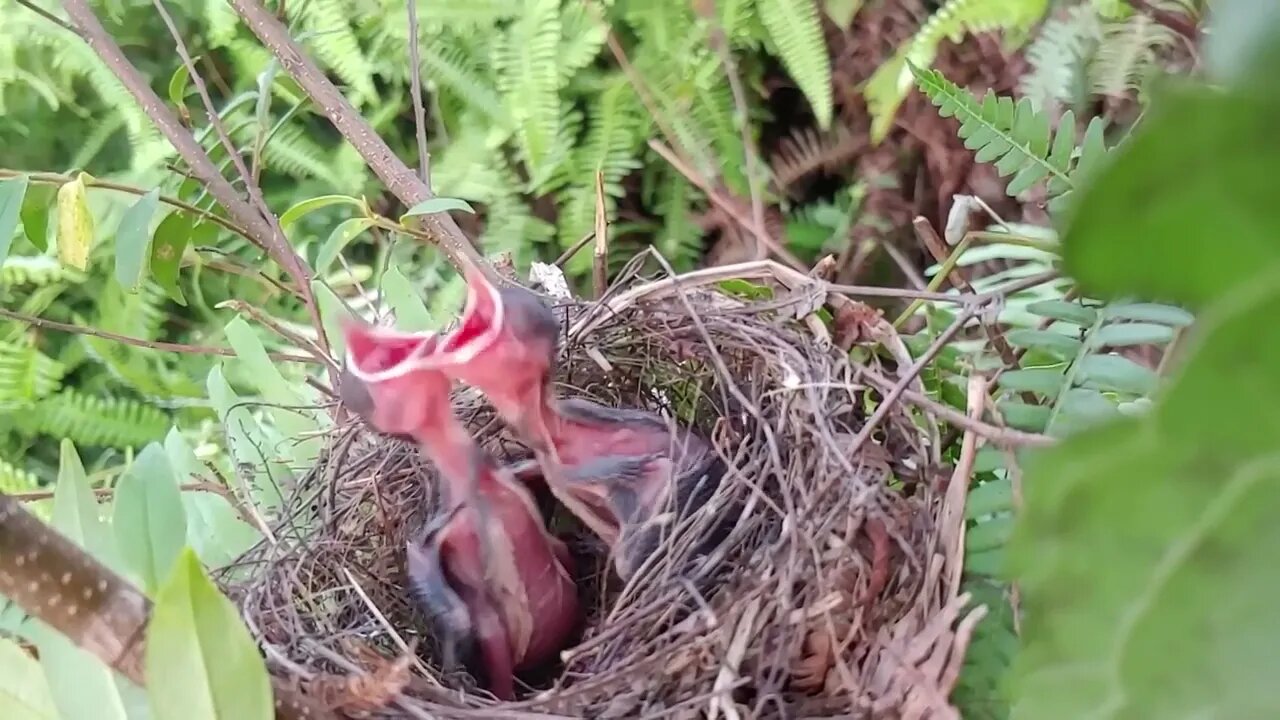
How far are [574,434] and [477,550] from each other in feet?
0.29

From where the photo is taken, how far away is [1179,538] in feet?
0.62

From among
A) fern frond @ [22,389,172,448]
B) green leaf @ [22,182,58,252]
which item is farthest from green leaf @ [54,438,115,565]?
fern frond @ [22,389,172,448]

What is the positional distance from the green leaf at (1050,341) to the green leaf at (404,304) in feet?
1.32

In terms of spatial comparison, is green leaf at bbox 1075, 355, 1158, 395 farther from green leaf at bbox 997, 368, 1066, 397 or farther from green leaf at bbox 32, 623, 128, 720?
green leaf at bbox 32, 623, 128, 720

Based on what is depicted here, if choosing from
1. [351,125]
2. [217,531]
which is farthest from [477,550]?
[351,125]

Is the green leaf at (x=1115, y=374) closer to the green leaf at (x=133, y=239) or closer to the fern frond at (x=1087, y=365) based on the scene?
the fern frond at (x=1087, y=365)

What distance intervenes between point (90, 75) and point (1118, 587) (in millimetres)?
1682

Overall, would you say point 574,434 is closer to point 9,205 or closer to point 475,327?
point 475,327

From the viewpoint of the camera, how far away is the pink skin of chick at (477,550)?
56 centimetres

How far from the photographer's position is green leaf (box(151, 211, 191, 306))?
2.15 feet

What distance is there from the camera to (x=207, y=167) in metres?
0.66

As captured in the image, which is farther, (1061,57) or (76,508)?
(1061,57)

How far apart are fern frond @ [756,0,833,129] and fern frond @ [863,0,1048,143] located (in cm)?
6

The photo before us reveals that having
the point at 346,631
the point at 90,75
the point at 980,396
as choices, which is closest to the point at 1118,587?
the point at 980,396
